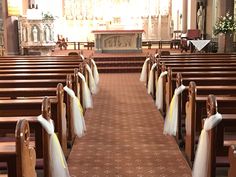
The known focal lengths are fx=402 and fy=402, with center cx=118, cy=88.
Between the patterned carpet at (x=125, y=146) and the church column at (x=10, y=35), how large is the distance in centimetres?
681

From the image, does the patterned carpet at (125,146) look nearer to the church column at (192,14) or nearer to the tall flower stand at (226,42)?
the tall flower stand at (226,42)

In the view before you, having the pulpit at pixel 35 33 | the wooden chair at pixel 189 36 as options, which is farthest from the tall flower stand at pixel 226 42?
the pulpit at pixel 35 33

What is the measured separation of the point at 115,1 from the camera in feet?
60.4

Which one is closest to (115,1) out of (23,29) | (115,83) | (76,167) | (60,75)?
(23,29)

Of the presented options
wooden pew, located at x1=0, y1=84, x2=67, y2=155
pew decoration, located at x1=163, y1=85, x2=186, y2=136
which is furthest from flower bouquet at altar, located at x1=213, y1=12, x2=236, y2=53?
wooden pew, located at x1=0, y1=84, x2=67, y2=155

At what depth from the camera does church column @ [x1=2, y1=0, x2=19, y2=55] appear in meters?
12.8

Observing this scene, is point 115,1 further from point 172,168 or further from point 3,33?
point 172,168

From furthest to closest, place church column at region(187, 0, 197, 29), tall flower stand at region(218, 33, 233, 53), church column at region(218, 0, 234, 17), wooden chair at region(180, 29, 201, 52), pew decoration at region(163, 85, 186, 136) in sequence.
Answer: church column at region(187, 0, 197, 29)
wooden chair at region(180, 29, 201, 52)
church column at region(218, 0, 234, 17)
tall flower stand at region(218, 33, 233, 53)
pew decoration at region(163, 85, 186, 136)

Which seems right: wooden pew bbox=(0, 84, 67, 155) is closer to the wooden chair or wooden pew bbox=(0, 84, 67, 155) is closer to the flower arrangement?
the flower arrangement

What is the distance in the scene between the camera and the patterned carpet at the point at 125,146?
3783mm

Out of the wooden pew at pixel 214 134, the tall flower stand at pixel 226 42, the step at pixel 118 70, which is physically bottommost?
the step at pixel 118 70

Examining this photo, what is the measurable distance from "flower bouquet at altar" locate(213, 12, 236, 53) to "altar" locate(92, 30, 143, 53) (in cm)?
298

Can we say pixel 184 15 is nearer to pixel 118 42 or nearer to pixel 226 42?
pixel 118 42

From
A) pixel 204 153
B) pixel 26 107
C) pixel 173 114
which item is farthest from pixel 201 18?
pixel 204 153
